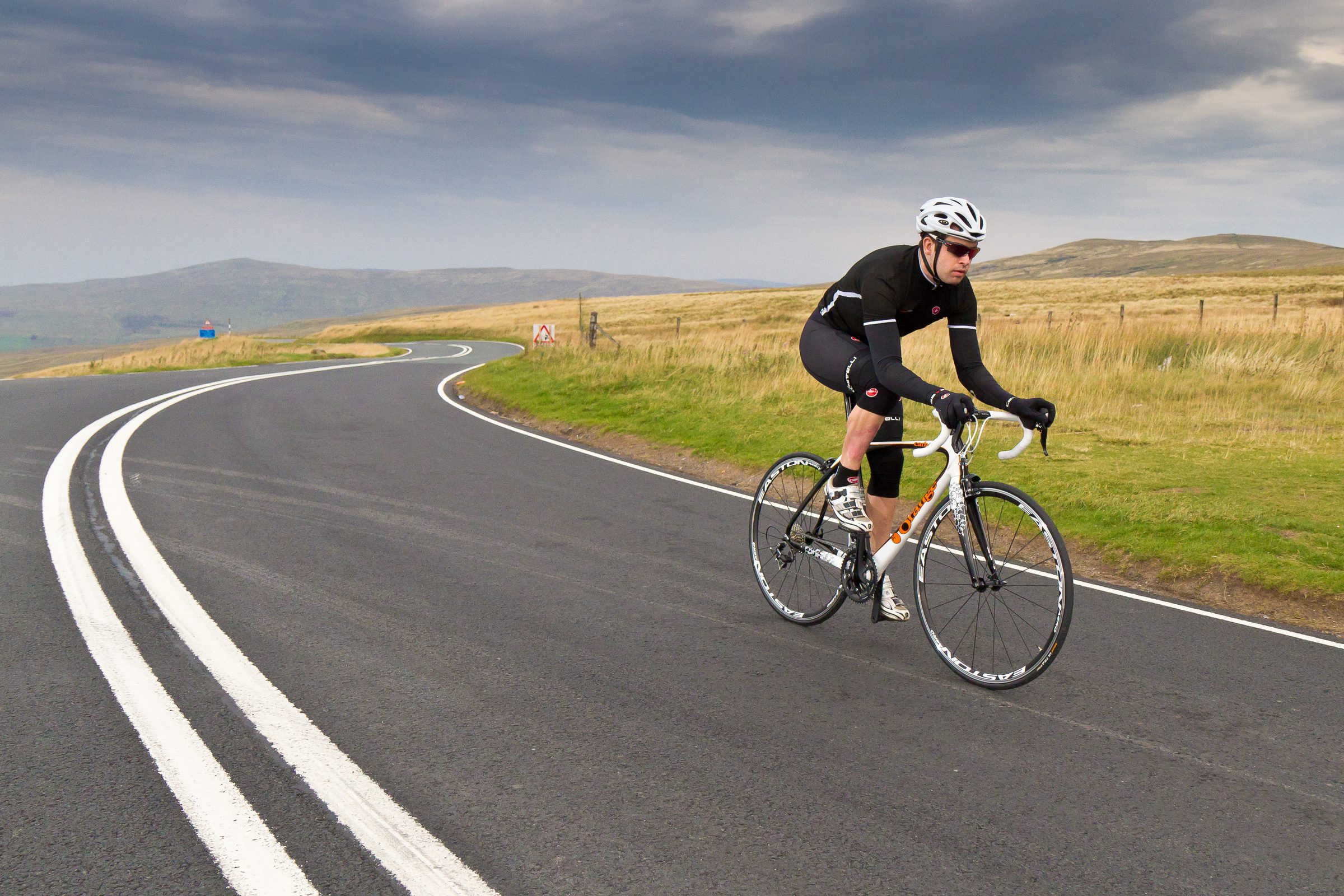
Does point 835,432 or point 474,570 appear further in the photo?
point 835,432

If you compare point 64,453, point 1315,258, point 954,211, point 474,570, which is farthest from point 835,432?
point 1315,258

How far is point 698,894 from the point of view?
2.79 m

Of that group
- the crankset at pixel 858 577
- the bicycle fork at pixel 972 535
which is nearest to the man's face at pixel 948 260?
the bicycle fork at pixel 972 535

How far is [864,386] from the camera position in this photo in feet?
16.4

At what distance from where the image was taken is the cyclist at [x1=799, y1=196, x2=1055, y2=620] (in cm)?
442

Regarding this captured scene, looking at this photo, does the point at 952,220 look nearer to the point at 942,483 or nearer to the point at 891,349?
the point at 891,349

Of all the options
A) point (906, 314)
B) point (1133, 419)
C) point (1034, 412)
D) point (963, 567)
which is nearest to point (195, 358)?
point (1133, 419)

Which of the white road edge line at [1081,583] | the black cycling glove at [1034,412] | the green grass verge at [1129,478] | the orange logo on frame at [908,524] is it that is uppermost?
the black cycling glove at [1034,412]

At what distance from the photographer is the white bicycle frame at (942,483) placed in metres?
4.47

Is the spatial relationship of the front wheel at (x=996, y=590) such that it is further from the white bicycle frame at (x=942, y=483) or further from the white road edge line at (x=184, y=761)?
the white road edge line at (x=184, y=761)

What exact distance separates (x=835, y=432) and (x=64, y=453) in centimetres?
877

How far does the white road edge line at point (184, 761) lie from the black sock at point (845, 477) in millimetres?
3159

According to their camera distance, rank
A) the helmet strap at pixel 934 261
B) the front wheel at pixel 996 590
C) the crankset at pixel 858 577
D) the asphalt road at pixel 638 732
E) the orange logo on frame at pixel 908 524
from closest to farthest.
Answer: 1. the asphalt road at pixel 638 732
2. the front wheel at pixel 996 590
3. the helmet strap at pixel 934 261
4. the orange logo on frame at pixel 908 524
5. the crankset at pixel 858 577

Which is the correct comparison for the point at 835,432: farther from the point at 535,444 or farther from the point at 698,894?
the point at 698,894
